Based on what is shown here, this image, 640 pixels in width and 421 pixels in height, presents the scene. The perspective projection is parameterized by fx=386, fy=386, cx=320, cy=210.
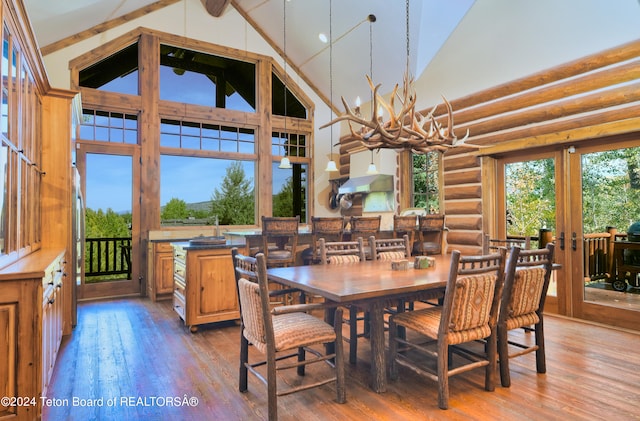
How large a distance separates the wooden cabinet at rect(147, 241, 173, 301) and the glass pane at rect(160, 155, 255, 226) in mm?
895

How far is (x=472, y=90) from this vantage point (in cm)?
560

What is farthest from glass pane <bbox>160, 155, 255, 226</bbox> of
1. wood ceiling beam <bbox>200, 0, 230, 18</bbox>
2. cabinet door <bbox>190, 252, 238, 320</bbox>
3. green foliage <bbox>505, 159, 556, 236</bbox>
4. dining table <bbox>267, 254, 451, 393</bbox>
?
green foliage <bbox>505, 159, 556, 236</bbox>

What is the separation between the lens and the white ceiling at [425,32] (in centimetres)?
433

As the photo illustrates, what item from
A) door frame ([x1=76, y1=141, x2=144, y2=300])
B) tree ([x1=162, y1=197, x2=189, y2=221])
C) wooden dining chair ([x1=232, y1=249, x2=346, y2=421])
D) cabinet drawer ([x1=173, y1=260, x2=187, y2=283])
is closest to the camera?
wooden dining chair ([x1=232, y1=249, x2=346, y2=421])

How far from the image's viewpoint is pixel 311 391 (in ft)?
8.81

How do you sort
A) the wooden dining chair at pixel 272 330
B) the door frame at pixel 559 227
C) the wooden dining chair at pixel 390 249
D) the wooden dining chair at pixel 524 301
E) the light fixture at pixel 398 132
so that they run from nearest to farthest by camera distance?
the wooden dining chair at pixel 272 330 < the wooden dining chair at pixel 524 301 < the light fixture at pixel 398 132 < the wooden dining chair at pixel 390 249 < the door frame at pixel 559 227

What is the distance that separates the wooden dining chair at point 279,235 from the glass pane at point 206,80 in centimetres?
370

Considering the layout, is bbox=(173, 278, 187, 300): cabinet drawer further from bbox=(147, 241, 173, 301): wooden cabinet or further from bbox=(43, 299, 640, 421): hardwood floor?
bbox=(147, 241, 173, 301): wooden cabinet

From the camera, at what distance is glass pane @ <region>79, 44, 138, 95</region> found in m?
6.09

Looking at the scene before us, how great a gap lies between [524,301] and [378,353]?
120 cm

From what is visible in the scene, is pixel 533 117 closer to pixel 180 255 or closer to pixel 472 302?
pixel 472 302

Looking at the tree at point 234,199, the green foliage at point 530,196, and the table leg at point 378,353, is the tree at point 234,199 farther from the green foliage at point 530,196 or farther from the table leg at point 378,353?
the table leg at point 378,353

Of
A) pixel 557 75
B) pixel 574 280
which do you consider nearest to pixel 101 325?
pixel 574 280

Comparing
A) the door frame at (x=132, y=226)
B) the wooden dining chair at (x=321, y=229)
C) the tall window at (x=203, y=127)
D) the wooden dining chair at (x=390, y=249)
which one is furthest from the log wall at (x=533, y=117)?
the door frame at (x=132, y=226)
